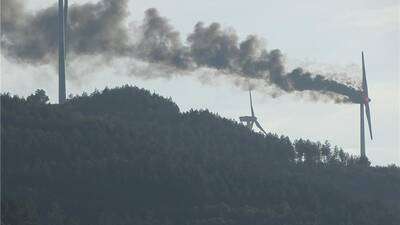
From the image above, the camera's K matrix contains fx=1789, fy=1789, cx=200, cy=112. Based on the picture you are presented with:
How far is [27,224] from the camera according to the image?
656ft

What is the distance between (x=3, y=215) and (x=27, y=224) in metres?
2.86

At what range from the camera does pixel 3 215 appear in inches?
7869
